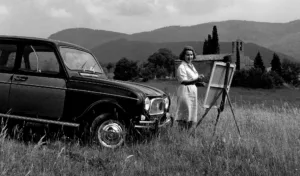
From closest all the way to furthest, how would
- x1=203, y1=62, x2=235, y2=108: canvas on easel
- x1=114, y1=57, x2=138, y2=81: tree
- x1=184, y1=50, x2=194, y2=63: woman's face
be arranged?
x1=203, y1=62, x2=235, y2=108: canvas on easel < x1=184, y1=50, x2=194, y2=63: woman's face < x1=114, y1=57, x2=138, y2=81: tree

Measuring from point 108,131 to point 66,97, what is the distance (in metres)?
0.91

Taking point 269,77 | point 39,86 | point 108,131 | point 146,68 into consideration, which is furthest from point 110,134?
point 146,68

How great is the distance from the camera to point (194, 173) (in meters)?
4.38

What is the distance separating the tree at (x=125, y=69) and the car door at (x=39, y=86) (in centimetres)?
Result: 10458

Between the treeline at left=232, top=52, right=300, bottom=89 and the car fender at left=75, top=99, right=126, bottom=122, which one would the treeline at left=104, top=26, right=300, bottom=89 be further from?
the car fender at left=75, top=99, right=126, bottom=122

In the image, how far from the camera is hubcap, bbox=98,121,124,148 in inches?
217

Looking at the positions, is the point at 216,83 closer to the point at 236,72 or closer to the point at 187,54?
the point at 187,54

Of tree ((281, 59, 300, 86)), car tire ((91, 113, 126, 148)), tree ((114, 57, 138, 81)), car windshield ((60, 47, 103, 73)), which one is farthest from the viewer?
tree ((114, 57, 138, 81))

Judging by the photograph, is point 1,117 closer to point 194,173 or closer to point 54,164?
point 54,164

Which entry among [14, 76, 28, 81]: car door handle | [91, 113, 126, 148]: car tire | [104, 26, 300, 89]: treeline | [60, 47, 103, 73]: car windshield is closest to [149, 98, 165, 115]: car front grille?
[91, 113, 126, 148]: car tire

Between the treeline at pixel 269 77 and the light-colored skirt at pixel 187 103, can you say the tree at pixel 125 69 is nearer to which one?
the treeline at pixel 269 77

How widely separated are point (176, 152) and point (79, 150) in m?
1.50

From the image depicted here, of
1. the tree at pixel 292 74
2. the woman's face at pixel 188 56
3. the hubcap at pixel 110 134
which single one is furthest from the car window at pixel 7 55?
the tree at pixel 292 74

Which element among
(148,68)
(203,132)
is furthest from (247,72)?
(203,132)
